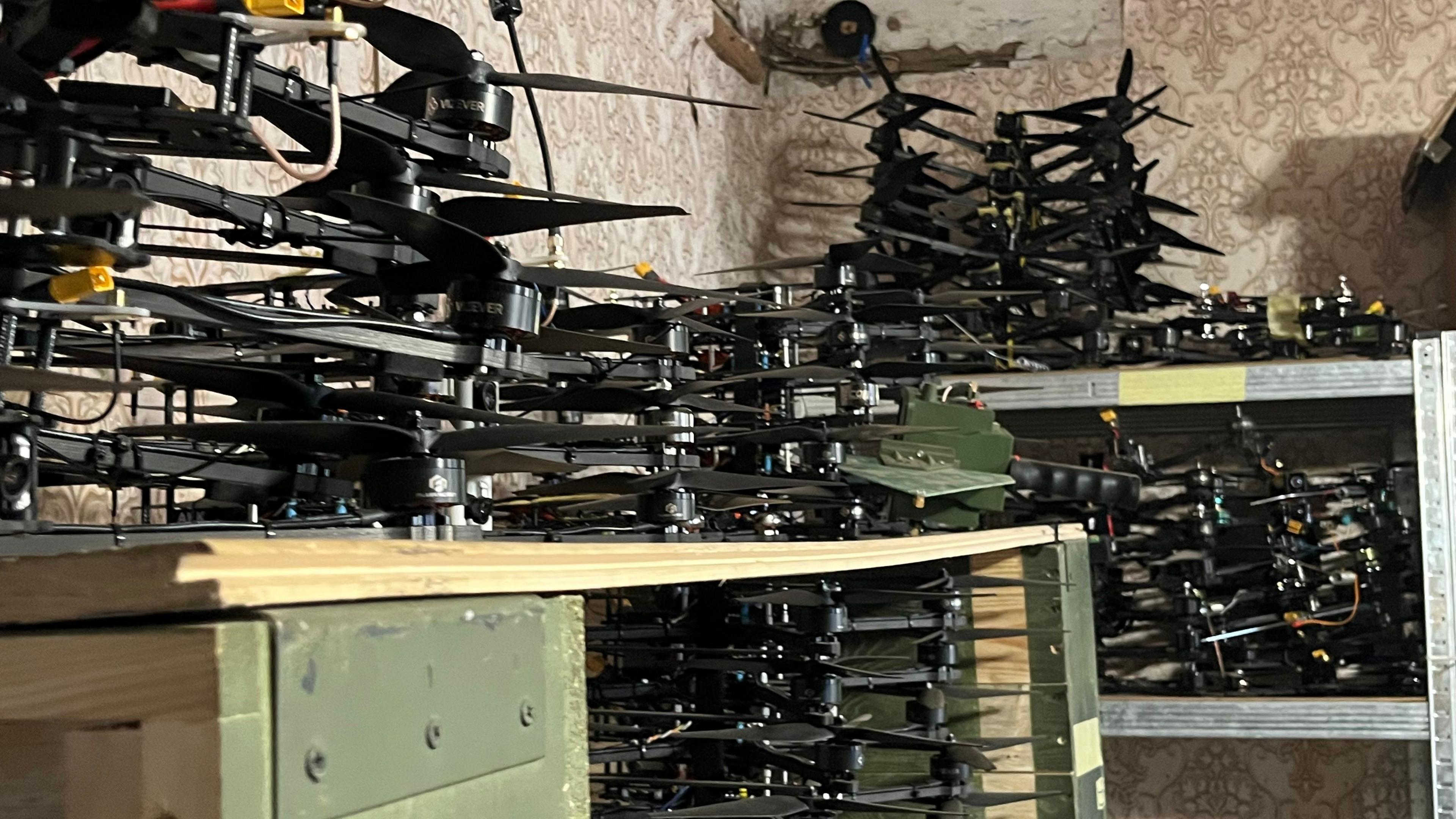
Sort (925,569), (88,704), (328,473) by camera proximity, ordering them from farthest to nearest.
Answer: (925,569)
(328,473)
(88,704)

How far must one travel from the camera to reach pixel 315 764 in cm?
54

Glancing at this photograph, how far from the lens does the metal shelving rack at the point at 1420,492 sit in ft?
8.66

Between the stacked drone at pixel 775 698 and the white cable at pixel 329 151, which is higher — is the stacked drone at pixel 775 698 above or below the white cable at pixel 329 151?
below

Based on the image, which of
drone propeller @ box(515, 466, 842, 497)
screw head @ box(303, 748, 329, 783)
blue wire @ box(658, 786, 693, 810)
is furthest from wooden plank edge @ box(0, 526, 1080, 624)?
blue wire @ box(658, 786, 693, 810)

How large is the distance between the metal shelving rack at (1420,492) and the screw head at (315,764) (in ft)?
7.75

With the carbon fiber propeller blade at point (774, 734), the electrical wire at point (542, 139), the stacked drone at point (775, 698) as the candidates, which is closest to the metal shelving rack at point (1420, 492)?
the stacked drone at point (775, 698)

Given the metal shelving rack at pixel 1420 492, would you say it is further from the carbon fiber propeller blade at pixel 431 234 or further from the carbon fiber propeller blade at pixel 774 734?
the carbon fiber propeller blade at pixel 431 234

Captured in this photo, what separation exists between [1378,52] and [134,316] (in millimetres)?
3292

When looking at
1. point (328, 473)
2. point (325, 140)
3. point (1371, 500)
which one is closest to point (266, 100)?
point (325, 140)

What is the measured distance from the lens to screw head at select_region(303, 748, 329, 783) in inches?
21.2

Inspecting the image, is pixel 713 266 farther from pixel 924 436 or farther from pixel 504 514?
pixel 504 514

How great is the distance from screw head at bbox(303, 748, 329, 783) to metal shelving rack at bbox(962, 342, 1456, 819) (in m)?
2.36

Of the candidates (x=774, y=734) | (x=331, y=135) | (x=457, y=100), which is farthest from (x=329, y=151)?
(x=774, y=734)

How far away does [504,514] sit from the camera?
1.74m
